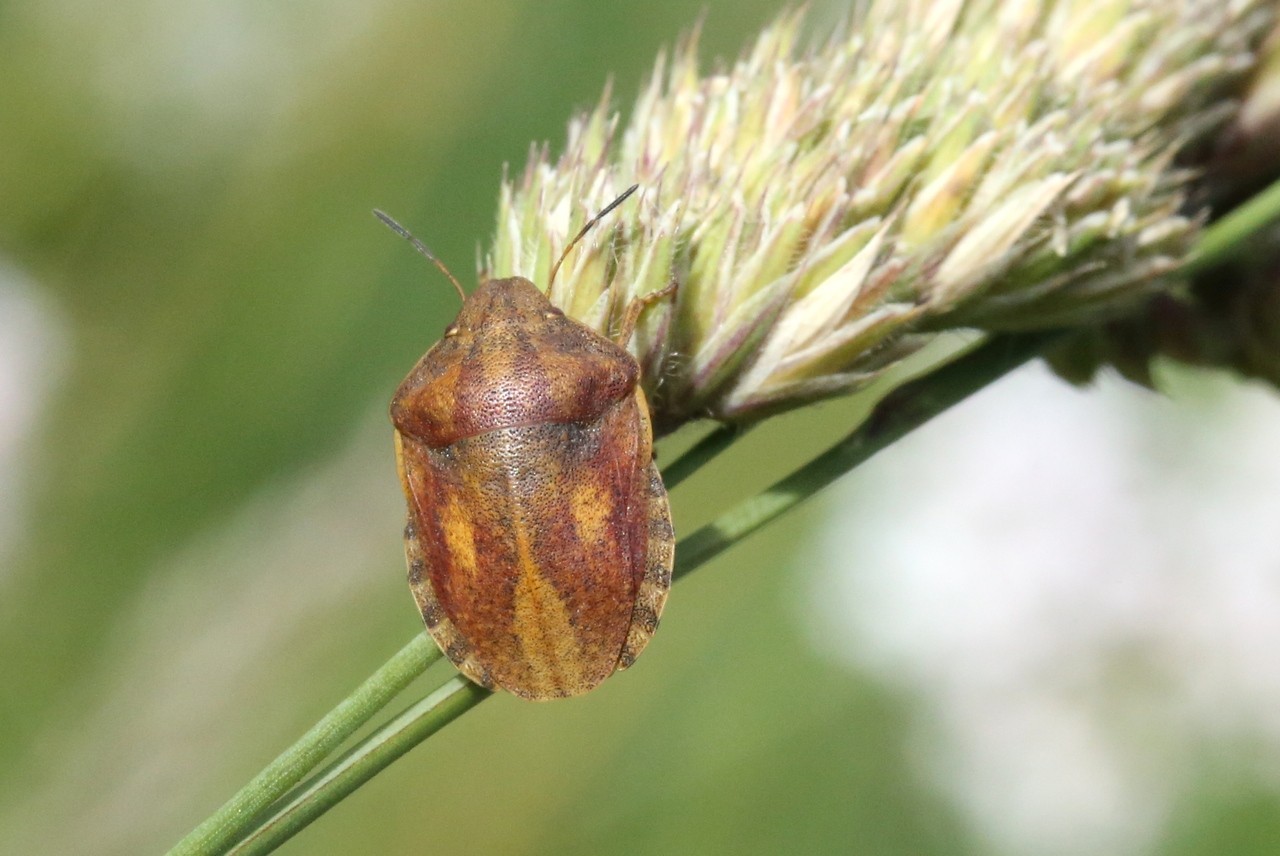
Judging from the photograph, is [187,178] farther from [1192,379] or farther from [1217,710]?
[1217,710]

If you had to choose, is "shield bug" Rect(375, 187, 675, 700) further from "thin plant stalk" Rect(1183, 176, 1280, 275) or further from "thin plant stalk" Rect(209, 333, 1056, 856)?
"thin plant stalk" Rect(1183, 176, 1280, 275)

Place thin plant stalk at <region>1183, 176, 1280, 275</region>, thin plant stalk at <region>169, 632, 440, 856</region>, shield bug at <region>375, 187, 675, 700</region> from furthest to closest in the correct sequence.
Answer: thin plant stalk at <region>1183, 176, 1280, 275</region> < shield bug at <region>375, 187, 675, 700</region> < thin plant stalk at <region>169, 632, 440, 856</region>

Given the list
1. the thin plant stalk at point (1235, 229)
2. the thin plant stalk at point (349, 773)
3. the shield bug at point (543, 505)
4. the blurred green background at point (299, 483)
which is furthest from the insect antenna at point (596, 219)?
the blurred green background at point (299, 483)

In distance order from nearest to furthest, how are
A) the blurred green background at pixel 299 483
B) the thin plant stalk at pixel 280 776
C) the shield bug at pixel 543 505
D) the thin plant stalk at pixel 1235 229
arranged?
1. the thin plant stalk at pixel 280 776
2. the shield bug at pixel 543 505
3. the thin plant stalk at pixel 1235 229
4. the blurred green background at pixel 299 483

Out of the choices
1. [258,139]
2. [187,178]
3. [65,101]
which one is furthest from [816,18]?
[65,101]

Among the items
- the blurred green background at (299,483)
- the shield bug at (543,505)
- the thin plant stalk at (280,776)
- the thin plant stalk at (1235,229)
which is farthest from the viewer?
the blurred green background at (299,483)

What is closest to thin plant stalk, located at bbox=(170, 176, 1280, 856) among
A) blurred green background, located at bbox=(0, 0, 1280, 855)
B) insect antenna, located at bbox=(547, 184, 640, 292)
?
insect antenna, located at bbox=(547, 184, 640, 292)

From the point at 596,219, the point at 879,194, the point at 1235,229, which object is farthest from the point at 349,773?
the point at 1235,229

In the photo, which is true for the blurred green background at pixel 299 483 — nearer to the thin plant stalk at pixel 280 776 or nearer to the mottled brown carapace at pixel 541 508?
the mottled brown carapace at pixel 541 508

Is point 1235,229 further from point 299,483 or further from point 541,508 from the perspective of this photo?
point 299,483
